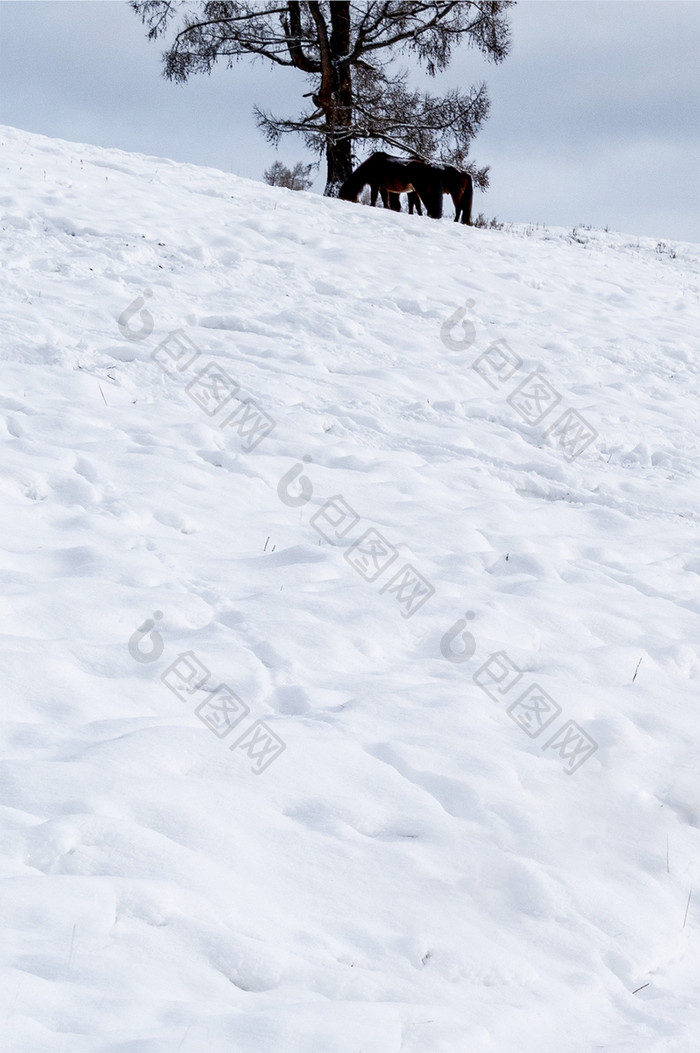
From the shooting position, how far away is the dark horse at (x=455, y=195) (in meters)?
14.1

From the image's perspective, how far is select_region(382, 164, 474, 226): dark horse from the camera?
14.1m

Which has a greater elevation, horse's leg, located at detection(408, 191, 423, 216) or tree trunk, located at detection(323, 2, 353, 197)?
tree trunk, located at detection(323, 2, 353, 197)

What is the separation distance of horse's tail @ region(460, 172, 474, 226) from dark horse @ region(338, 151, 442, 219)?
1.45ft

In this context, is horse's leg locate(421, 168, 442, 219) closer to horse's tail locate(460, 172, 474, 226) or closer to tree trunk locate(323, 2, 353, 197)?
horse's tail locate(460, 172, 474, 226)

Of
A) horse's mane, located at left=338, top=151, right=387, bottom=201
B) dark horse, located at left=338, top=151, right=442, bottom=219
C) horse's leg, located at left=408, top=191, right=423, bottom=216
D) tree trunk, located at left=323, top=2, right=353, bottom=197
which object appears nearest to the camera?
dark horse, located at left=338, top=151, right=442, bottom=219

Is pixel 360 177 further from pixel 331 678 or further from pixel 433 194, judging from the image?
Result: pixel 331 678

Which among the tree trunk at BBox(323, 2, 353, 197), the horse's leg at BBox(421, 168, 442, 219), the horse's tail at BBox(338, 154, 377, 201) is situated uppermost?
the tree trunk at BBox(323, 2, 353, 197)

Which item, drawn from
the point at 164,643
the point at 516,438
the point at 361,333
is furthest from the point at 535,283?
the point at 164,643

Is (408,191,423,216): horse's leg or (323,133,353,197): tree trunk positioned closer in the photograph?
(408,191,423,216): horse's leg

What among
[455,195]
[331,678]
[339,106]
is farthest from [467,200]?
[331,678]

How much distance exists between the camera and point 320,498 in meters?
5.69

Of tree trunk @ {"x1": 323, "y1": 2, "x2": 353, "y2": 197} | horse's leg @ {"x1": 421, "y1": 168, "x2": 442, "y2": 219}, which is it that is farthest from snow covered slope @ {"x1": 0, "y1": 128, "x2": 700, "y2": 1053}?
tree trunk @ {"x1": 323, "y1": 2, "x2": 353, "y2": 197}

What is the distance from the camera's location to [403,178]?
14.1 meters

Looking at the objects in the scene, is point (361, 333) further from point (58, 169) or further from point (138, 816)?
point (138, 816)
